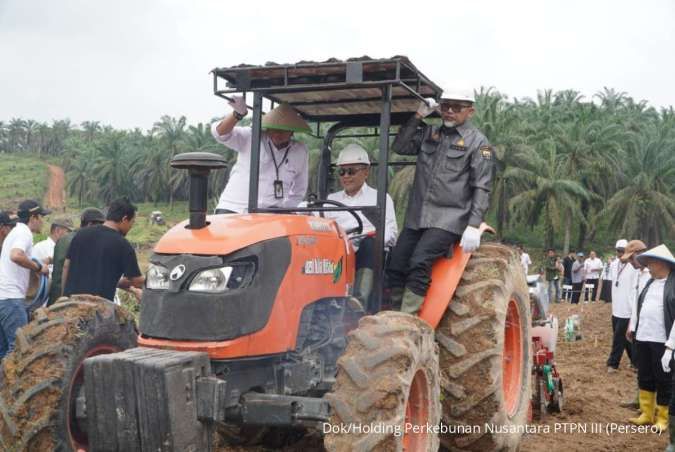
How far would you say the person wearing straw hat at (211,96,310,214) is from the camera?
606cm

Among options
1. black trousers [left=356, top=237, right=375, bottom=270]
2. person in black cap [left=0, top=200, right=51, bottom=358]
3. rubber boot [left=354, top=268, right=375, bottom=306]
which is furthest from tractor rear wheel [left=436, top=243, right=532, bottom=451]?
person in black cap [left=0, top=200, right=51, bottom=358]

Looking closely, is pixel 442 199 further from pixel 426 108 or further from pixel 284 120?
pixel 284 120

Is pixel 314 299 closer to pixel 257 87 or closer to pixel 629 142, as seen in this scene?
pixel 257 87

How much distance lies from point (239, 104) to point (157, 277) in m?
1.66

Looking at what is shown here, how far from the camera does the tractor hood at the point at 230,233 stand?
4477 millimetres

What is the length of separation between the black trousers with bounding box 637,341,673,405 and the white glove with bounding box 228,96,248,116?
5.18m

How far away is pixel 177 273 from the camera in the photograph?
4414 mm

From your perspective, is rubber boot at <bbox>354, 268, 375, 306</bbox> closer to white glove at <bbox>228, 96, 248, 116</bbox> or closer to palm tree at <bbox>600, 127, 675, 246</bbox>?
white glove at <bbox>228, 96, 248, 116</bbox>

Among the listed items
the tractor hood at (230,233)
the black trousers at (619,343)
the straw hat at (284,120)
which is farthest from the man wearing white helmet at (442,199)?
the black trousers at (619,343)

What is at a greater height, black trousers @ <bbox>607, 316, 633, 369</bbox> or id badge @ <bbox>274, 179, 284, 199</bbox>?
id badge @ <bbox>274, 179, 284, 199</bbox>

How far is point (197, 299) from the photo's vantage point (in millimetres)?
4344

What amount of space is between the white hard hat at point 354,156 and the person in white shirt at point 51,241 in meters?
3.95

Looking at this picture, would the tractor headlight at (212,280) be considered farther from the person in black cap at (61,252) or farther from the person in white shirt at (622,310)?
the person in white shirt at (622,310)

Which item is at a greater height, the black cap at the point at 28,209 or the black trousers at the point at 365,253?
the black cap at the point at 28,209
